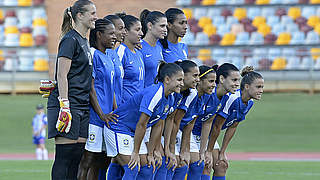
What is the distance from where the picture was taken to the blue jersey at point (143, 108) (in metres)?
5.72

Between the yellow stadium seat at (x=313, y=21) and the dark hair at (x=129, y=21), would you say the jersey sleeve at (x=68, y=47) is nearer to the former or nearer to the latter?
the dark hair at (x=129, y=21)

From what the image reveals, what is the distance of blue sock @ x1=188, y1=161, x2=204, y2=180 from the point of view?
694 cm

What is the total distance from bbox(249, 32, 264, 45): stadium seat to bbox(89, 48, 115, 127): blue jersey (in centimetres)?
1282

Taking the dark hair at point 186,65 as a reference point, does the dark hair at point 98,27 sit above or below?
above

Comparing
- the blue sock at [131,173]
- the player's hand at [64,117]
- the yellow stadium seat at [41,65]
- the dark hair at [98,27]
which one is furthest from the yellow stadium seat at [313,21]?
the player's hand at [64,117]

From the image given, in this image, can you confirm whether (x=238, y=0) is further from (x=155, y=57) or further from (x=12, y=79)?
(x=155, y=57)

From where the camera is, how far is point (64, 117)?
5301mm

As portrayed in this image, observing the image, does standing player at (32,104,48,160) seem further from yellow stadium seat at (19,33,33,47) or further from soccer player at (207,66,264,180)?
soccer player at (207,66,264,180)

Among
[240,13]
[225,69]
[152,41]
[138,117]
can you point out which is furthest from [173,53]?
[240,13]

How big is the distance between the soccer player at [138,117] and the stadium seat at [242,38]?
12.8 metres

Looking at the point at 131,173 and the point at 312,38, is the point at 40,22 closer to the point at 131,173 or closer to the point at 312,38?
the point at 312,38

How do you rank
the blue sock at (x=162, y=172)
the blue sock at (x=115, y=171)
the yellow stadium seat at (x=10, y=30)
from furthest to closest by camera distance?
the yellow stadium seat at (x=10, y=30) → the blue sock at (x=115, y=171) → the blue sock at (x=162, y=172)

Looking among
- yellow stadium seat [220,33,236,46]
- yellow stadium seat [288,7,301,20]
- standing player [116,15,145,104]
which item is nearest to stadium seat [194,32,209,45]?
yellow stadium seat [220,33,236,46]

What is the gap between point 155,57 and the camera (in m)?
6.66
